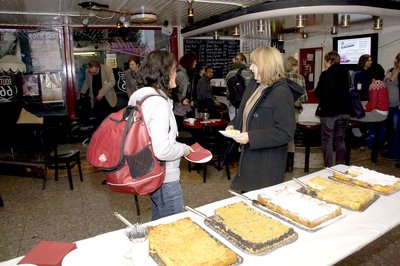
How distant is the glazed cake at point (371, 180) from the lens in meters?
1.70

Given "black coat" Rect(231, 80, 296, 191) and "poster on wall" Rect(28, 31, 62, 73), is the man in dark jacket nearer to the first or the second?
"black coat" Rect(231, 80, 296, 191)

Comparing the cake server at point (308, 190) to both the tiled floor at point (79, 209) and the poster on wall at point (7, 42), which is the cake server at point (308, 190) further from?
the poster on wall at point (7, 42)

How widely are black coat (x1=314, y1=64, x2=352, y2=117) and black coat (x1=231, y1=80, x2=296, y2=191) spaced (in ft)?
7.50

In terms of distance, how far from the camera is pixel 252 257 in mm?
1157

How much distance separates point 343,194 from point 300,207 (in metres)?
0.31

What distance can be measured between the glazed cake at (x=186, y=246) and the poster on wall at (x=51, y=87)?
6303mm

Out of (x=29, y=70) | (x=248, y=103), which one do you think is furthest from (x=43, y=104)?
(x=248, y=103)

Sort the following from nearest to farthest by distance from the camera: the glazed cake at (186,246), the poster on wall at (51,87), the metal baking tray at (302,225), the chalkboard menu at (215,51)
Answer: the glazed cake at (186,246) < the metal baking tray at (302,225) < the poster on wall at (51,87) < the chalkboard menu at (215,51)

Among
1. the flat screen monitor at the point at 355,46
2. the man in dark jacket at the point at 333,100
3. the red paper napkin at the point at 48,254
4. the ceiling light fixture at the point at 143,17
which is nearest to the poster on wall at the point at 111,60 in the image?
the ceiling light fixture at the point at 143,17

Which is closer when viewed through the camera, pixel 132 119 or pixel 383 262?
pixel 132 119

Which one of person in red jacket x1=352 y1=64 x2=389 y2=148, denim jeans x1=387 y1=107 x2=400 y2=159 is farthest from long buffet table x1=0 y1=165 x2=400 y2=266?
denim jeans x1=387 y1=107 x2=400 y2=159

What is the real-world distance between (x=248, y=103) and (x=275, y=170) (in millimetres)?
467

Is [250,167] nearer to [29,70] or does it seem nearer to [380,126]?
[380,126]

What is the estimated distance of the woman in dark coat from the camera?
1937 millimetres
